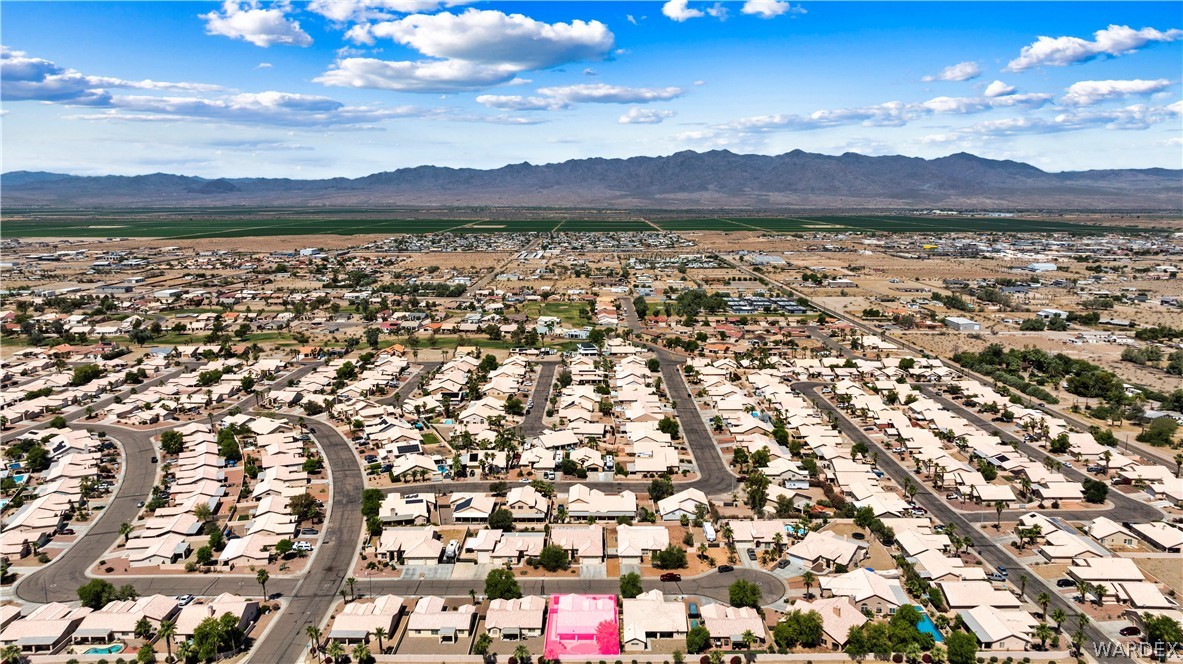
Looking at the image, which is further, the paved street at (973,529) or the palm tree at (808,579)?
the palm tree at (808,579)

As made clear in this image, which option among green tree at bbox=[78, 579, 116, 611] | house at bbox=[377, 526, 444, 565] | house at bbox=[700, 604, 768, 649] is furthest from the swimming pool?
green tree at bbox=[78, 579, 116, 611]

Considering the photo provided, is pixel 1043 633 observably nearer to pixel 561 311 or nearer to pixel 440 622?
pixel 440 622

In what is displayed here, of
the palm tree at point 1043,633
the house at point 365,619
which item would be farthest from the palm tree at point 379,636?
the palm tree at point 1043,633

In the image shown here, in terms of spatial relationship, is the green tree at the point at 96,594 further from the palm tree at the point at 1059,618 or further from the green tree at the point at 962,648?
the palm tree at the point at 1059,618

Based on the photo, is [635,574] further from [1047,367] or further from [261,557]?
[1047,367]

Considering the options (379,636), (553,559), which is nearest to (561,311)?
(553,559)

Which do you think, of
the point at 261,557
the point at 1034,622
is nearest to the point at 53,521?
the point at 261,557

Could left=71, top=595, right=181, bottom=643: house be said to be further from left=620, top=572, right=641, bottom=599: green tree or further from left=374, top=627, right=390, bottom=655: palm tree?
left=620, top=572, right=641, bottom=599: green tree

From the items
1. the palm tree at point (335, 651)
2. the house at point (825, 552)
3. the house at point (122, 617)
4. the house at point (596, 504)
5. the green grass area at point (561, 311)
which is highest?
the green grass area at point (561, 311)
